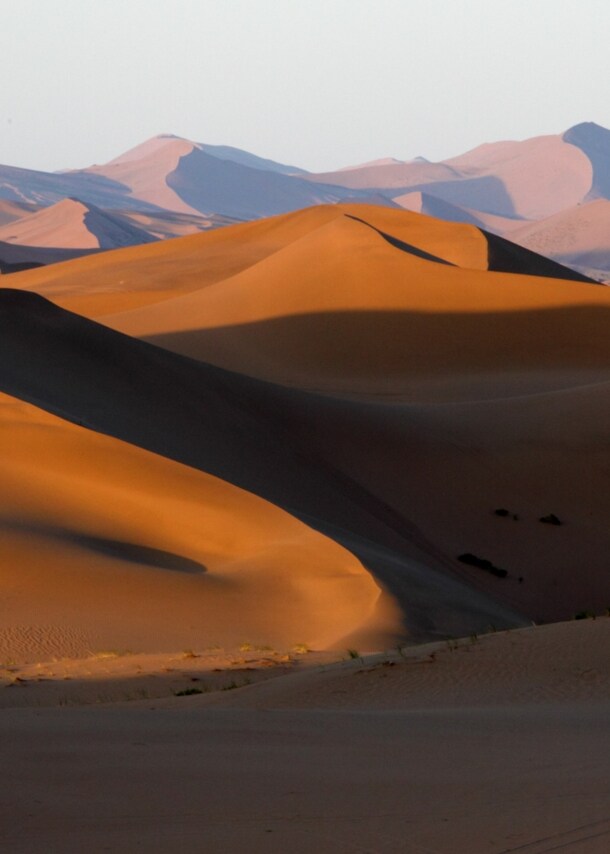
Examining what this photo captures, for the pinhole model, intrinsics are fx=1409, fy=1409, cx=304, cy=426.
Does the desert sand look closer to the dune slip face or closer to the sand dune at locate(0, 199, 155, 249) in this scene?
the dune slip face

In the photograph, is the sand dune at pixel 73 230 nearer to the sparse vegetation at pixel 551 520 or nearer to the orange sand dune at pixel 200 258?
the orange sand dune at pixel 200 258

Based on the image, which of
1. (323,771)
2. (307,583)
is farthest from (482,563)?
(323,771)

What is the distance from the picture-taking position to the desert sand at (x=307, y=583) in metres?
4.14

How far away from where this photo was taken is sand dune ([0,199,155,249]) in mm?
97125

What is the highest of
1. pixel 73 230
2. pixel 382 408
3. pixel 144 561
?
pixel 73 230

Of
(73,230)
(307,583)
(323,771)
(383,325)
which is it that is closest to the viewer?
(323,771)

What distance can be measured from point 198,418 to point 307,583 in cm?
693

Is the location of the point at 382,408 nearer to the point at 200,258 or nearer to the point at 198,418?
the point at 198,418

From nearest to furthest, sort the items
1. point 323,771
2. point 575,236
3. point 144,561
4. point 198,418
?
1. point 323,771
2. point 144,561
3. point 198,418
4. point 575,236

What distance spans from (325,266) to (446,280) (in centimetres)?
338

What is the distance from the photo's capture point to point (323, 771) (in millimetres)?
4613

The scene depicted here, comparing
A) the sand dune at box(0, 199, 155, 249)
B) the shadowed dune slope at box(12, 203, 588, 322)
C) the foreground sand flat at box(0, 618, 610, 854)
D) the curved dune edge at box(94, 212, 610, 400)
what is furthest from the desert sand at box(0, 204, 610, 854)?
the sand dune at box(0, 199, 155, 249)

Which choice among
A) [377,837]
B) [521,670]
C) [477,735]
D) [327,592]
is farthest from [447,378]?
[377,837]

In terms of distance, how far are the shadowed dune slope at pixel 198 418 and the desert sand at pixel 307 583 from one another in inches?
2.4
